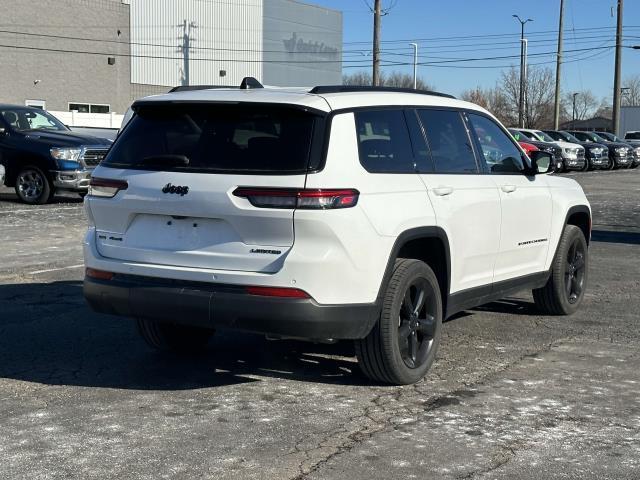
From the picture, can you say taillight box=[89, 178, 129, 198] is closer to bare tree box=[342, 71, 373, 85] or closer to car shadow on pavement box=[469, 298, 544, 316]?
car shadow on pavement box=[469, 298, 544, 316]

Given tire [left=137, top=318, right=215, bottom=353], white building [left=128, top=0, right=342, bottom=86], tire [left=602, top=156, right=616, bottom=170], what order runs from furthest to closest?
1. white building [left=128, top=0, right=342, bottom=86]
2. tire [left=602, top=156, right=616, bottom=170]
3. tire [left=137, top=318, right=215, bottom=353]

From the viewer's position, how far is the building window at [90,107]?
5475 centimetres

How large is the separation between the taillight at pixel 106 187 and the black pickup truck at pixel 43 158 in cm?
1166

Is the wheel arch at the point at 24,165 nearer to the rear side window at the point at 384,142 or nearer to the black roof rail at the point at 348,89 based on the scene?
the black roof rail at the point at 348,89

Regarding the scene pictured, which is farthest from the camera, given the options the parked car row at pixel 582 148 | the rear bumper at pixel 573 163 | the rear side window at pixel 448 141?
the rear bumper at pixel 573 163

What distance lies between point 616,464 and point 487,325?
3260mm

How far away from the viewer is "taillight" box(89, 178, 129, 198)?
5.66 m

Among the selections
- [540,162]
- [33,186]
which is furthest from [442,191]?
[33,186]

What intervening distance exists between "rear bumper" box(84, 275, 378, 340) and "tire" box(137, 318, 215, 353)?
40.0 inches

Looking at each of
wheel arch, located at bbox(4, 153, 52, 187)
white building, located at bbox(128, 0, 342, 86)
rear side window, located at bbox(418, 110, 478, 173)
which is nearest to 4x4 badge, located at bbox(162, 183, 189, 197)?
rear side window, located at bbox(418, 110, 478, 173)

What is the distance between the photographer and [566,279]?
26.7 ft

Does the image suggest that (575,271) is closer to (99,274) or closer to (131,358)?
(131,358)

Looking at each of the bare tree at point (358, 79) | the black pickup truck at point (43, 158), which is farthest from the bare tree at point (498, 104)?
the black pickup truck at point (43, 158)

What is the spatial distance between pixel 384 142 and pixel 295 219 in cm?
101
